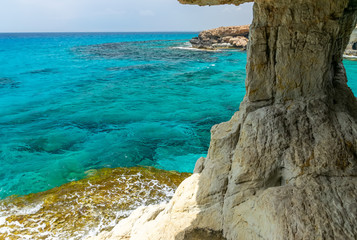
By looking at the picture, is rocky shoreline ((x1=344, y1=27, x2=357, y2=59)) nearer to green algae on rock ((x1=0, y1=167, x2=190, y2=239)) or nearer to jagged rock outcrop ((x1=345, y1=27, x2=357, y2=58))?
jagged rock outcrop ((x1=345, y1=27, x2=357, y2=58))

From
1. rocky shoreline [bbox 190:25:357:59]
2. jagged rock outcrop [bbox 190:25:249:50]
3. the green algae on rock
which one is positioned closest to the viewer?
the green algae on rock

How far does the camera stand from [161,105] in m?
22.1

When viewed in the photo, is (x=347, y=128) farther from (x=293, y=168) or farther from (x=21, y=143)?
(x=21, y=143)

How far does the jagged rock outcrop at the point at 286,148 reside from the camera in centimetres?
386

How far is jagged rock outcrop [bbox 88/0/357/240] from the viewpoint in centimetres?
386

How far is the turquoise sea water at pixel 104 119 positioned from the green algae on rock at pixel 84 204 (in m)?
1.36

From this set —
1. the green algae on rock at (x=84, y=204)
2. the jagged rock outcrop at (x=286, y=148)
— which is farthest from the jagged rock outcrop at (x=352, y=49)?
the jagged rock outcrop at (x=286, y=148)

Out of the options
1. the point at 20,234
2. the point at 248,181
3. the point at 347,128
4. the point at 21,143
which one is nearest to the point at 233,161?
the point at 248,181

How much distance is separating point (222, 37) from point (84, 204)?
6506 centimetres

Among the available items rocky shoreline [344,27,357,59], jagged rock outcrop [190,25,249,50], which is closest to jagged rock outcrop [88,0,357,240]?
rocky shoreline [344,27,357,59]

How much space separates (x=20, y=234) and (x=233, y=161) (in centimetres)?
663

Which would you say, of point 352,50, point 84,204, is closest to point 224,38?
point 352,50

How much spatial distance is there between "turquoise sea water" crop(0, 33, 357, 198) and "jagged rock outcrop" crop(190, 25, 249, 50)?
3019 cm

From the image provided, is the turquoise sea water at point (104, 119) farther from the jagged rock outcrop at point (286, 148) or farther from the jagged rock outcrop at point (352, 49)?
the jagged rock outcrop at point (286, 148)
